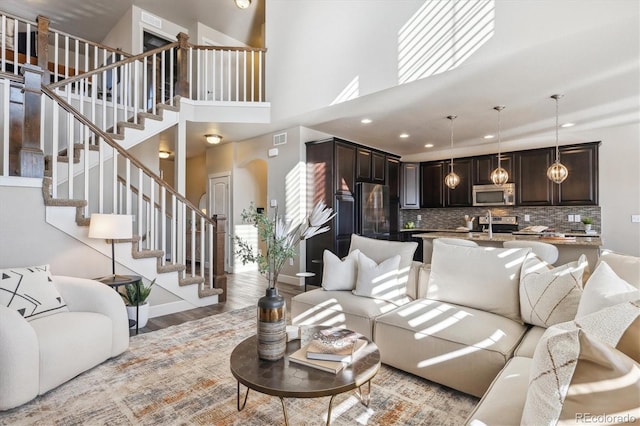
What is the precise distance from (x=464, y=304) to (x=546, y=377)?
169cm

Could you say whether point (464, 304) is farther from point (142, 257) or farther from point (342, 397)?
point (142, 257)

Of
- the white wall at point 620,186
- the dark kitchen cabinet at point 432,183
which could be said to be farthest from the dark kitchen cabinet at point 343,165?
the white wall at point 620,186

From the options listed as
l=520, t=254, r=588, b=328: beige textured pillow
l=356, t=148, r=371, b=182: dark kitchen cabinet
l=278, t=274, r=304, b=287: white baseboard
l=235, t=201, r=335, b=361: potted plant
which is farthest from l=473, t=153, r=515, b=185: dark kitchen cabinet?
l=235, t=201, r=335, b=361: potted plant

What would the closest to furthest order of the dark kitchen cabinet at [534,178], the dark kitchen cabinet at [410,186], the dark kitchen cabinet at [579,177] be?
1. the dark kitchen cabinet at [579,177]
2. the dark kitchen cabinet at [534,178]
3. the dark kitchen cabinet at [410,186]

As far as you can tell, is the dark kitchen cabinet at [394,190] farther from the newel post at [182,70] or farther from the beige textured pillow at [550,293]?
the beige textured pillow at [550,293]

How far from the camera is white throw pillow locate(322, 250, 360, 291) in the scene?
121 inches

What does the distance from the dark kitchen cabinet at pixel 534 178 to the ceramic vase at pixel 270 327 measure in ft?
19.5

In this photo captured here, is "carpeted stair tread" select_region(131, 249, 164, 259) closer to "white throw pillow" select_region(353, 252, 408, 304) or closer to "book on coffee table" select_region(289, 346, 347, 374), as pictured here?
"white throw pillow" select_region(353, 252, 408, 304)

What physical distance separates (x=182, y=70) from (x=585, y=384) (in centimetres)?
555

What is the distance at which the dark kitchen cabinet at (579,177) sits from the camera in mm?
5398

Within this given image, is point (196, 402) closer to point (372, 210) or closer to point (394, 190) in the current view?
point (372, 210)

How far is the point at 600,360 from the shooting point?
2.58 ft

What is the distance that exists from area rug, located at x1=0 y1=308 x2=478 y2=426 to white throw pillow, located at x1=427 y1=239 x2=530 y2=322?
0.66m

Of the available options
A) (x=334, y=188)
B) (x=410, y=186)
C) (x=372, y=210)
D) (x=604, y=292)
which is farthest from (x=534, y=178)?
(x=604, y=292)
